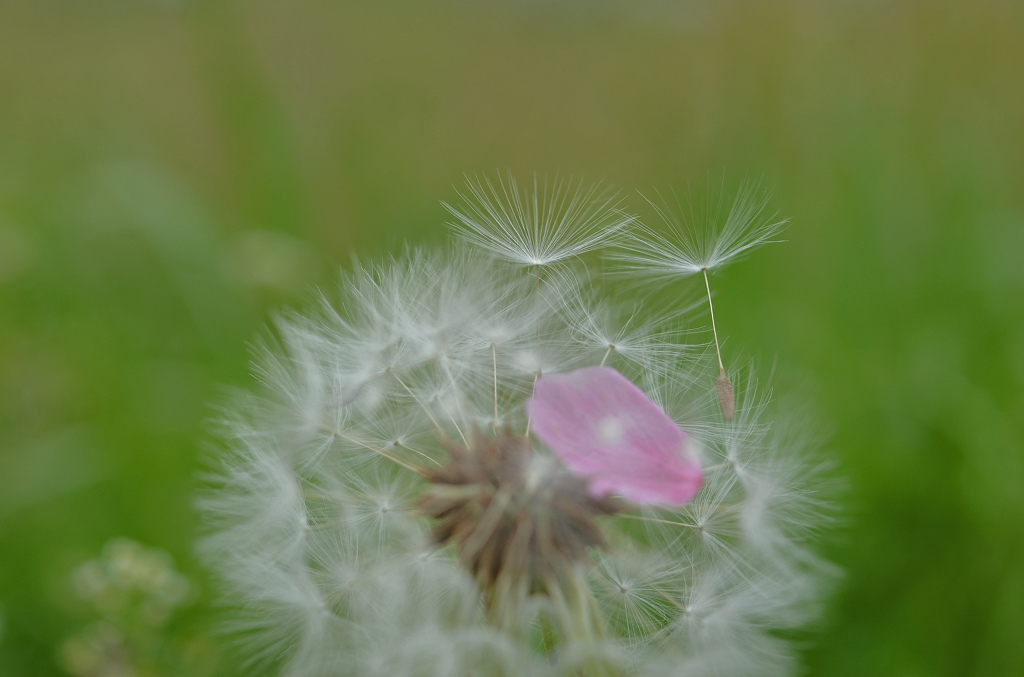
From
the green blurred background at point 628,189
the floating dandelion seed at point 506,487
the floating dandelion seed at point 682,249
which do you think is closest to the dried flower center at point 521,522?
the floating dandelion seed at point 506,487

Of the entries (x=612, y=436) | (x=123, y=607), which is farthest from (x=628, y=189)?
(x=612, y=436)

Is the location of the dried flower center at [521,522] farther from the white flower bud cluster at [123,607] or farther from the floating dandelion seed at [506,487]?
the white flower bud cluster at [123,607]

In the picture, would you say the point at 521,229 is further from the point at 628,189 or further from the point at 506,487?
the point at 628,189

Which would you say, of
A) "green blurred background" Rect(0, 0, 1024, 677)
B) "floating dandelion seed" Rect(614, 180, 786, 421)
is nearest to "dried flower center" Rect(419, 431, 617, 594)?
"floating dandelion seed" Rect(614, 180, 786, 421)

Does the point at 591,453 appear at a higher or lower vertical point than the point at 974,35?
lower

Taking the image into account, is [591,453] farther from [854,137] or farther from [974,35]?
[974,35]

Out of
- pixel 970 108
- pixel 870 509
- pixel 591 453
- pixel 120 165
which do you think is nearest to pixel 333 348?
pixel 591 453

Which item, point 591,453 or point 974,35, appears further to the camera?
point 974,35
